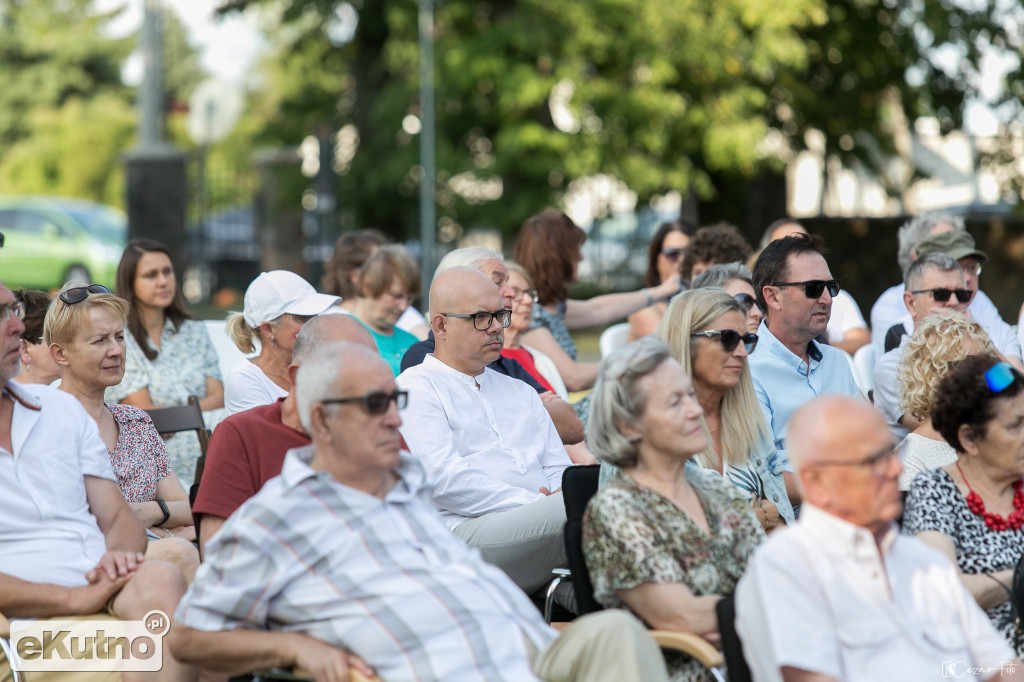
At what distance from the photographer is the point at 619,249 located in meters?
18.6

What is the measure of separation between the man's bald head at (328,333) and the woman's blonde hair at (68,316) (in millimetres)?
984

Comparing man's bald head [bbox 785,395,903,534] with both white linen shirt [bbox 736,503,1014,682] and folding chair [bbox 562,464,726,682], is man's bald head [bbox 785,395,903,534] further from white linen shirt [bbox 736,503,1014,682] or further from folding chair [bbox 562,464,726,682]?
folding chair [bbox 562,464,726,682]

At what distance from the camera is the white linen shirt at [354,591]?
3021 mm

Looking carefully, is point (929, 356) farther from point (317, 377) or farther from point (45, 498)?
point (45, 498)

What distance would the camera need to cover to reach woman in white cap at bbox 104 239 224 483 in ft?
20.1

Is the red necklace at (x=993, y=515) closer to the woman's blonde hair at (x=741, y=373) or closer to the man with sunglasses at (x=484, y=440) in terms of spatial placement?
the woman's blonde hair at (x=741, y=373)

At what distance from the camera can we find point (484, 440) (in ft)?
15.3

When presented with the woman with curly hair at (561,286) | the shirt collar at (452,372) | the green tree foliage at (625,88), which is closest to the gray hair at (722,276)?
the shirt collar at (452,372)

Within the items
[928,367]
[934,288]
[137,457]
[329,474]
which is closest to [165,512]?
[137,457]

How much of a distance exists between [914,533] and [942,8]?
13.0 m

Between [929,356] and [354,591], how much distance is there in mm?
2477

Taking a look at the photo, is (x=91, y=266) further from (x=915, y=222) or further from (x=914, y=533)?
(x=914, y=533)

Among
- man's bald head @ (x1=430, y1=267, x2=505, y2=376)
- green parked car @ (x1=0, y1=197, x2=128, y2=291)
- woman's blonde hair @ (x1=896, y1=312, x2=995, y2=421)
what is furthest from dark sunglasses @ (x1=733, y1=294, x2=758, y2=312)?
green parked car @ (x1=0, y1=197, x2=128, y2=291)

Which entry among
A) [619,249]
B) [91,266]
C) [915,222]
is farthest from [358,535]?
[91,266]
